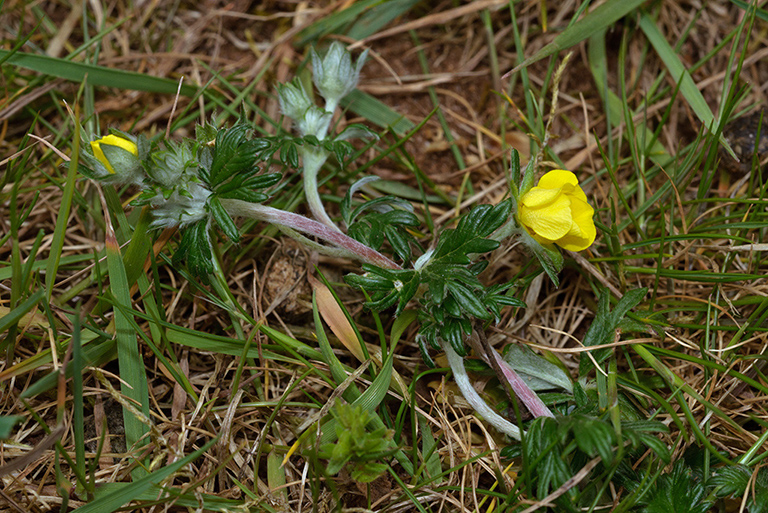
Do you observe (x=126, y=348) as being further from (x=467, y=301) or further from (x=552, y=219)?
(x=552, y=219)

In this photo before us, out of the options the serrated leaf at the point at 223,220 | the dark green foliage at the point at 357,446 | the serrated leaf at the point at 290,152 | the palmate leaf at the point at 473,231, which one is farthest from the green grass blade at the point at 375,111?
the dark green foliage at the point at 357,446

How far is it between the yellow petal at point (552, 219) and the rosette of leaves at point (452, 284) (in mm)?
99

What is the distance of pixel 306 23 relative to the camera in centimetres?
290

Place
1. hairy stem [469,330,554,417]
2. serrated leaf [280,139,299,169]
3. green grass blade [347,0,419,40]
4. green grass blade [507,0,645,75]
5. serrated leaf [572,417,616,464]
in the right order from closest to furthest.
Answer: serrated leaf [572,417,616,464]
hairy stem [469,330,554,417]
serrated leaf [280,139,299,169]
green grass blade [507,0,645,75]
green grass blade [347,0,419,40]

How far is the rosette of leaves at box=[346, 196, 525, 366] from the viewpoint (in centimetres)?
182

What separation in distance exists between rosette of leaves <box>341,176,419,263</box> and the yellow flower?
43 cm

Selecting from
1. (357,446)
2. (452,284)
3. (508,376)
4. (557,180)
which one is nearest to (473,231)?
(452,284)

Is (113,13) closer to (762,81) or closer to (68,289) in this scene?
(68,289)

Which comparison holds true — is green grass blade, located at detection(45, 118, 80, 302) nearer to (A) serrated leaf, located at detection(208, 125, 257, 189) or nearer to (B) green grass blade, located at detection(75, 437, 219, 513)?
(A) serrated leaf, located at detection(208, 125, 257, 189)

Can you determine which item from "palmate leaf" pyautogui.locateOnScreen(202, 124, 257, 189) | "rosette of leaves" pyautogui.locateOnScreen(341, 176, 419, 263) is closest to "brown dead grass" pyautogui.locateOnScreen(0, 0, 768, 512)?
"rosette of leaves" pyautogui.locateOnScreen(341, 176, 419, 263)

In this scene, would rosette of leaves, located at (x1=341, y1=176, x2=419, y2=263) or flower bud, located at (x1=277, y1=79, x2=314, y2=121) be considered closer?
rosette of leaves, located at (x1=341, y1=176, x2=419, y2=263)

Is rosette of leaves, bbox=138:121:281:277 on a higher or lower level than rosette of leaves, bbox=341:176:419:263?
higher

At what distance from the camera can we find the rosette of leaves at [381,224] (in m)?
2.07

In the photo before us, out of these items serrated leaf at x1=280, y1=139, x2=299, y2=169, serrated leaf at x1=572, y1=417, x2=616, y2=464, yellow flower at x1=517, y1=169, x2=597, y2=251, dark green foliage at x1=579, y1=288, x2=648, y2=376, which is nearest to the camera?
serrated leaf at x1=572, y1=417, x2=616, y2=464
